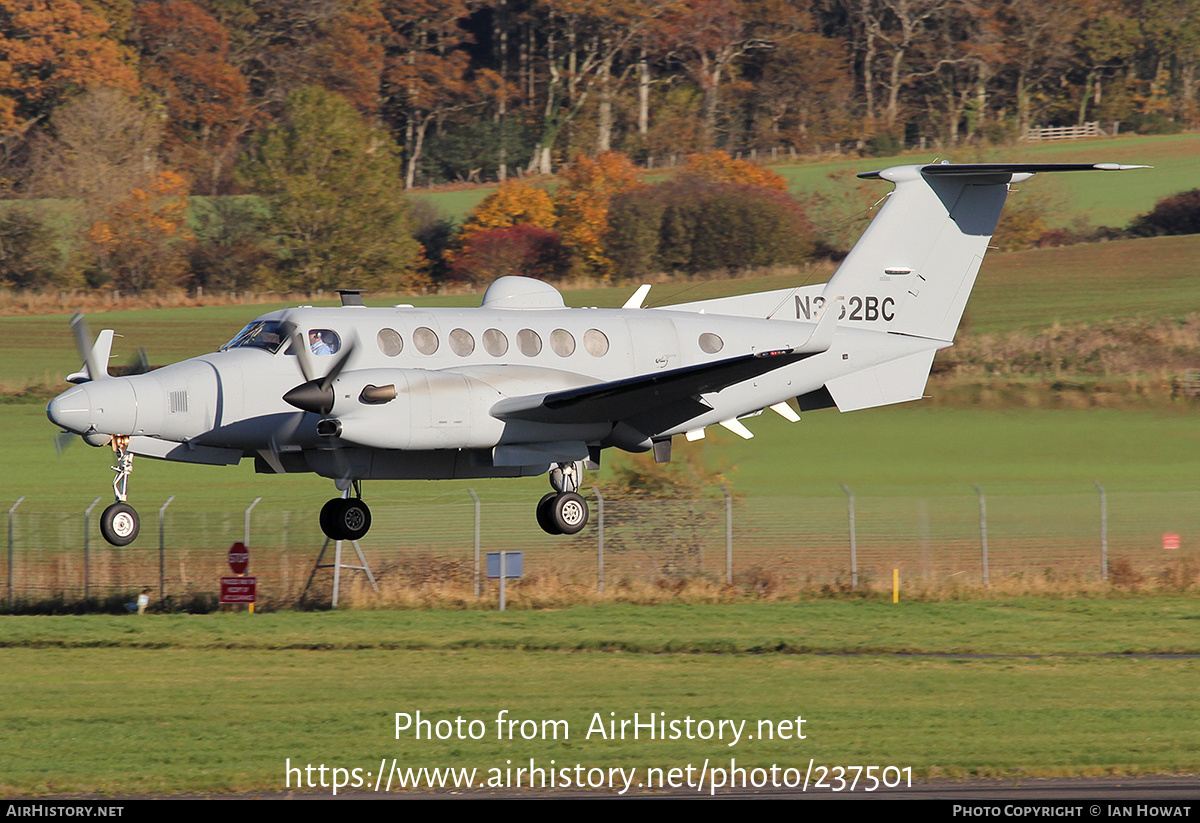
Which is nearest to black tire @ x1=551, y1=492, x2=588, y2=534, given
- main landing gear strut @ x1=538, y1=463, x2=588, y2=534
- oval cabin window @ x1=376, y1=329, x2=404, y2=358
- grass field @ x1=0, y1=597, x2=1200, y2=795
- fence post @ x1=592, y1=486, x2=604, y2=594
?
main landing gear strut @ x1=538, y1=463, x2=588, y2=534

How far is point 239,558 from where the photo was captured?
37.5m

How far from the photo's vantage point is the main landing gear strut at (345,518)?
867 inches

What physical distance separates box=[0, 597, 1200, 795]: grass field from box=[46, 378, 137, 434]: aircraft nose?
6500mm

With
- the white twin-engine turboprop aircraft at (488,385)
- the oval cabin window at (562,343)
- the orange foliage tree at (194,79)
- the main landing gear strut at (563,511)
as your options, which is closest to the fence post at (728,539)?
the white twin-engine turboprop aircraft at (488,385)

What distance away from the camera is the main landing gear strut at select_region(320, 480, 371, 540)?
72.3 feet

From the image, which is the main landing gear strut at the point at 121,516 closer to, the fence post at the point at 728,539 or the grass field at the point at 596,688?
the grass field at the point at 596,688

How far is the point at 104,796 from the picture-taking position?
2259 centimetres

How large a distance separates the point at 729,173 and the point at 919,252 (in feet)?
174

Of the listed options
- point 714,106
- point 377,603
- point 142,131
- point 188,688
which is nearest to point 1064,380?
point 377,603

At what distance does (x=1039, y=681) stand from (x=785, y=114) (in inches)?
2849

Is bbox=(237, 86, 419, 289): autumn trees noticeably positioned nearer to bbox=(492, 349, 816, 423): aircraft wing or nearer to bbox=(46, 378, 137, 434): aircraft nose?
bbox=(492, 349, 816, 423): aircraft wing

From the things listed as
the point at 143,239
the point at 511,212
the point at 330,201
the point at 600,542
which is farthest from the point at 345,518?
the point at 143,239

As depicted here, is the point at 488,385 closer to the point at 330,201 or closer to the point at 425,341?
the point at 425,341

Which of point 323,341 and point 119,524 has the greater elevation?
point 323,341
